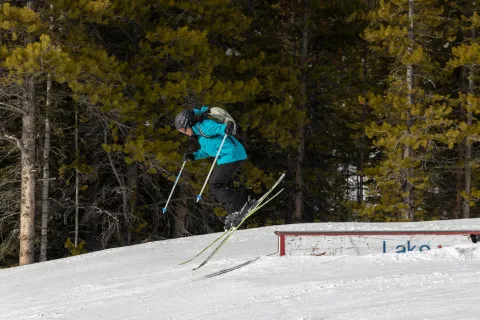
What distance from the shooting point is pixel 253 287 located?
7.12 m

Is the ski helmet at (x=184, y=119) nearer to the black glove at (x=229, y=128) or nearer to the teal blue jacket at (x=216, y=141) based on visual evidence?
the teal blue jacket at (x=216, y=141)

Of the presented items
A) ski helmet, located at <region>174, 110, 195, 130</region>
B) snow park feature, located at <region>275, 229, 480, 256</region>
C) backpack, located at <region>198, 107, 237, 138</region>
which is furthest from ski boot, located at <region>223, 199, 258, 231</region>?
ski helmet, located at <region>174, 110, 195, 130</region>

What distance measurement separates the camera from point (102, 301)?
7.30 metres

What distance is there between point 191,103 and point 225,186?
6.29 meters

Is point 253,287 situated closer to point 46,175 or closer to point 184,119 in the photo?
point 184,119

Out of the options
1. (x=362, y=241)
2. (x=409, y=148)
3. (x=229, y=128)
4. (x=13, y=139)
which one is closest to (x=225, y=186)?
(x=229, y=128)

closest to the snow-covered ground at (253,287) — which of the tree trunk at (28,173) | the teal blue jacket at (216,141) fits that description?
the teal blue jacket at (216,141)

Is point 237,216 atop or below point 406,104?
below

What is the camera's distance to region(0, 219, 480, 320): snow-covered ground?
19.2 feet

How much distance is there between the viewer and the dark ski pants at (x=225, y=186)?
8.62 meters

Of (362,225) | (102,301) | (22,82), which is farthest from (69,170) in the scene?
(102,301)

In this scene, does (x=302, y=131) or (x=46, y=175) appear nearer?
(x=46, y=175)

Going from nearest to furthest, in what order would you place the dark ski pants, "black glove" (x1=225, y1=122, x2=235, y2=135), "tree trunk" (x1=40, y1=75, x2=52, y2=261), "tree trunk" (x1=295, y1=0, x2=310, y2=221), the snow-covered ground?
1. the snow-covered ground
2. "black glove" (x1=225, y1=122, x2=235, y2=135)
3. the dark ski pants
4. "tree trunk" (x1=40, y1=75, x2=52, y2=261)
5. "tree trunk" (x1=295, y1=0, x2=310, y2=221)

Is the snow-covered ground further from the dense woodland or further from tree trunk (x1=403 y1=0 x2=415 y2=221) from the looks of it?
tree trunk (x1=403 y1=0 x2=415 y2=221)
